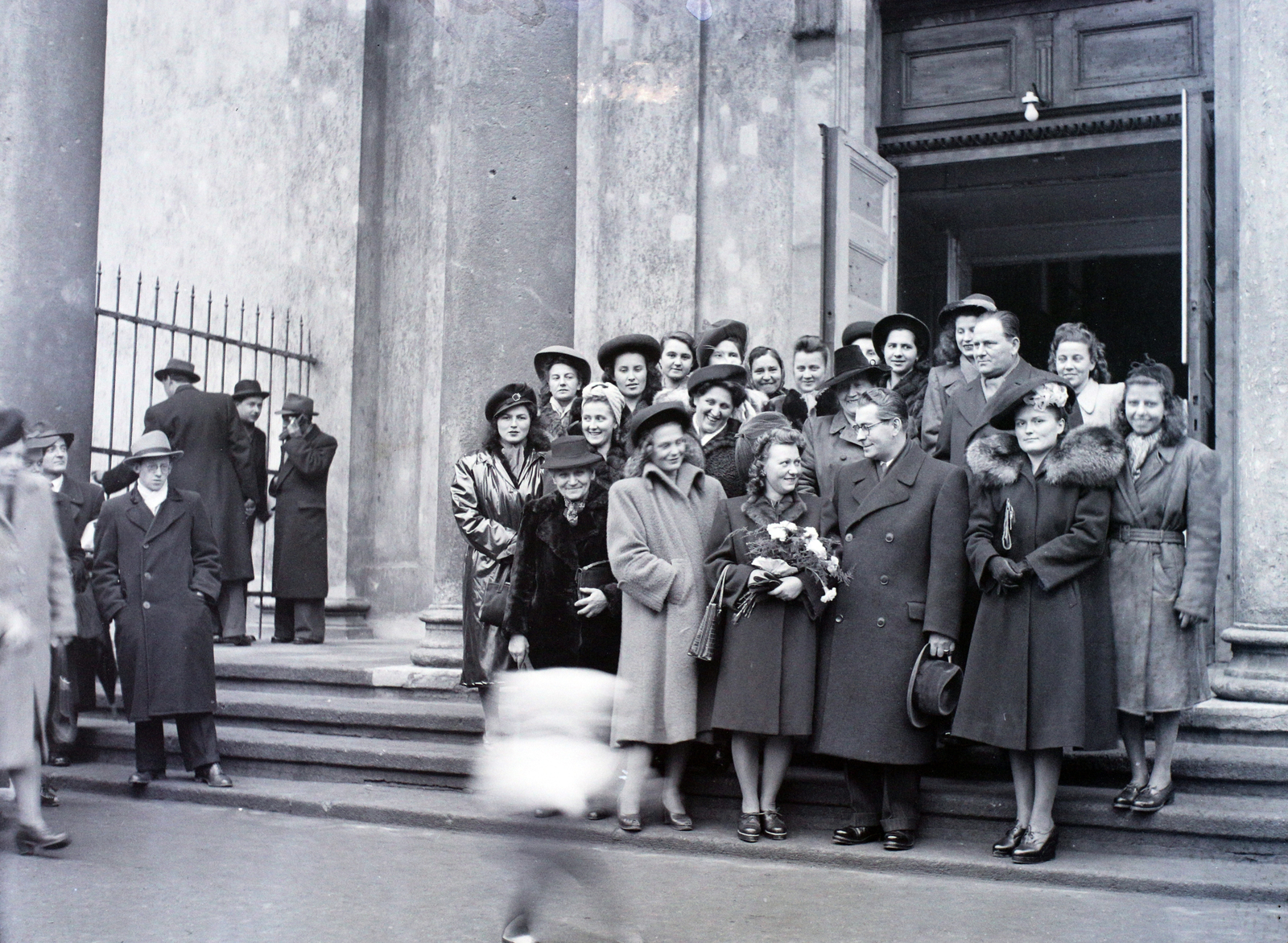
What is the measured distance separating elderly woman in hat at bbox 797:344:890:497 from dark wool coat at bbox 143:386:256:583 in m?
5.43

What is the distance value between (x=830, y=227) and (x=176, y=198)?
680 cm

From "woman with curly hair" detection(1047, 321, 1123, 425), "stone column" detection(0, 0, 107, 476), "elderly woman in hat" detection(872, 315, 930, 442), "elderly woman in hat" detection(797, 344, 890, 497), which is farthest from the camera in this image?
"stone column" detection(0, 0, 107, 476)

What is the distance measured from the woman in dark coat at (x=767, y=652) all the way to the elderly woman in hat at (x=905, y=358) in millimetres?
1254

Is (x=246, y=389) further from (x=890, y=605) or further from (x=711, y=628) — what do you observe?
(x=890, y=605)

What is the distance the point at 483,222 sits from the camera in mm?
8617

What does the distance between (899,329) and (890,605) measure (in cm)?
201

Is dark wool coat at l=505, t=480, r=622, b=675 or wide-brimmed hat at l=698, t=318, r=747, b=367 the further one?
wide-brimmed hat at l=698, t=318, r=747, b=367

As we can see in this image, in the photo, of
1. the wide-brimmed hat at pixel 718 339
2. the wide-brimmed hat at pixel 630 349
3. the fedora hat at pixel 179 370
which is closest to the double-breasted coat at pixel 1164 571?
the wide-brimmed hat at pixel 718 339

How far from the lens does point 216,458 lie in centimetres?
1084

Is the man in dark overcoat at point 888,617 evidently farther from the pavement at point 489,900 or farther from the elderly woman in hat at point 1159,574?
the elderly woman in hat at point 1159,574

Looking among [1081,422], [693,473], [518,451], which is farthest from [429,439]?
→ [1081,422]

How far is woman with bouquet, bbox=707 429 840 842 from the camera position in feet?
20.7

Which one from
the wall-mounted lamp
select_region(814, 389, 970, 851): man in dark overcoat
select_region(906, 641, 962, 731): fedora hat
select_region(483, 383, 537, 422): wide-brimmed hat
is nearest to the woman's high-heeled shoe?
select_region(483, 383, 537, 422): wide-brimmed hat

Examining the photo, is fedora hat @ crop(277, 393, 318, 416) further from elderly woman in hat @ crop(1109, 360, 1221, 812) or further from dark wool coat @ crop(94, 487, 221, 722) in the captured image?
elderly woman in hat @ crop(1109, 360, 1221, 812)
